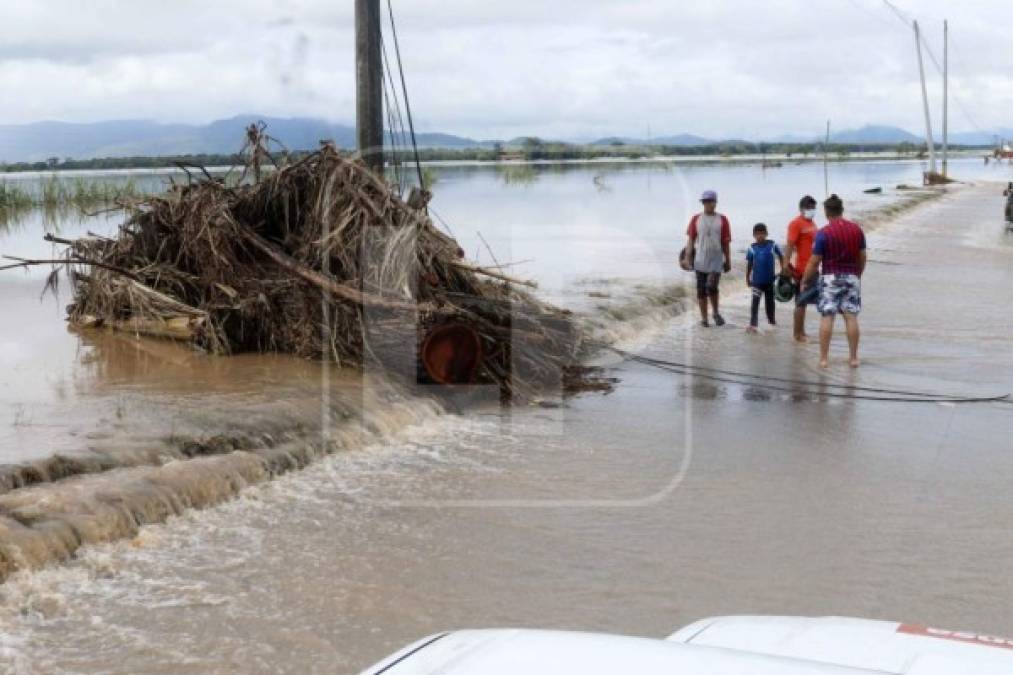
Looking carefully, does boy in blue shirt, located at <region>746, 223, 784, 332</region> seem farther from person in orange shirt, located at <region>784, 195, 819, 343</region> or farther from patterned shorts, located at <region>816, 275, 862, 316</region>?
patterned shorts, located at <region>816, 275, 862, 316</region>

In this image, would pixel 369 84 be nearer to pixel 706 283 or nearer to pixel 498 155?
pixel 706 283

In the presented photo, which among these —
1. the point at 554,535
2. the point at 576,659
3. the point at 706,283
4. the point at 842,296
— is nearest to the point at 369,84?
the point at 706,283

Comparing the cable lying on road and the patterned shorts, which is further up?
the patterned shorts

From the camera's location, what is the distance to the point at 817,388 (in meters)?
11.2

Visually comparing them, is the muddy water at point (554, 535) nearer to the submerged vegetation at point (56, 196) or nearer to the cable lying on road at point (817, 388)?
the cable lying on road at point (817, 388)

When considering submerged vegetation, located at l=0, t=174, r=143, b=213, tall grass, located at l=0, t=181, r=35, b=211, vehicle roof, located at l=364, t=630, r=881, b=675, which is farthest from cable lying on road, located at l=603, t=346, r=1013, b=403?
tall grass, located at l=0, t=181, r=35, b=211

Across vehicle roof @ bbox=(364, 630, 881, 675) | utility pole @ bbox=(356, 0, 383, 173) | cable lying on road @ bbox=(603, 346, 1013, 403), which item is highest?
utility pole @ bbox=(356, 0, 383, 173)

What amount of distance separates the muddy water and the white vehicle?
102 inches

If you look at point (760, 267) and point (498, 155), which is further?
point (498, 155)

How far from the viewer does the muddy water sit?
5.45 metres

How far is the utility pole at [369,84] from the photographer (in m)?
12.4

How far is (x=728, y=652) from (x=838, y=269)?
33.9ft

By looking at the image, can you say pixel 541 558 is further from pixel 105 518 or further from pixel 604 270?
pixel 604 270

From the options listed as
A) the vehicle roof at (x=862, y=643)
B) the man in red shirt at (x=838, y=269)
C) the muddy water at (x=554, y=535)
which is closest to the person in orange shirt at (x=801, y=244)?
the man in red shirt at (x=838, y=269)
